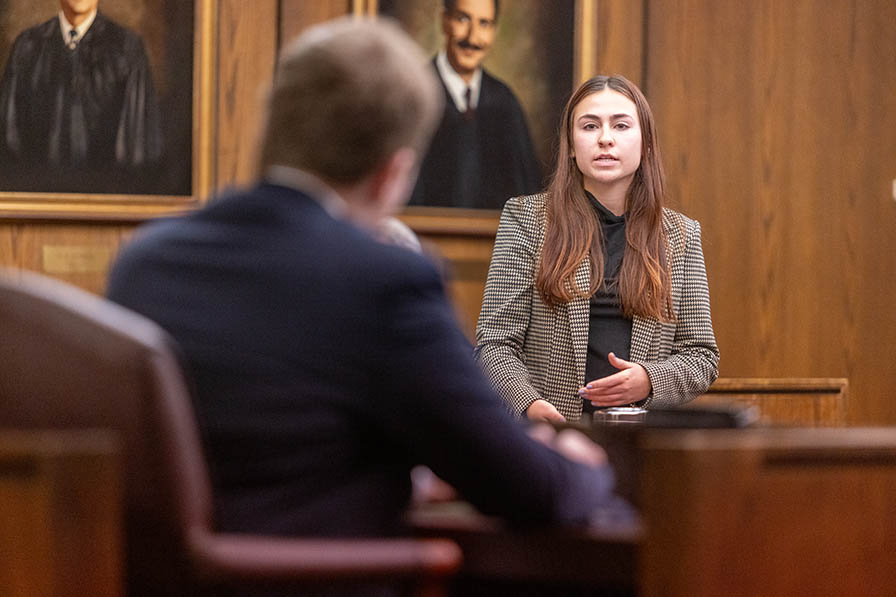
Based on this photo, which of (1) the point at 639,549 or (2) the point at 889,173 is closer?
(1) the point at 639,549

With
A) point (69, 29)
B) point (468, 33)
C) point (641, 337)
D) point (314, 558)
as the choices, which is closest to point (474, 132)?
point (468, 33)

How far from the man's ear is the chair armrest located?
0.48 metres

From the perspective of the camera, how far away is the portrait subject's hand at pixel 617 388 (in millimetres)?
3564

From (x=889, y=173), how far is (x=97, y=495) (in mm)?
4667

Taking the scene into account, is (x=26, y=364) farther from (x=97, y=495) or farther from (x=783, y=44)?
(x=783, y=44)

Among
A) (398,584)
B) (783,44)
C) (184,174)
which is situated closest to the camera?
(398,584)

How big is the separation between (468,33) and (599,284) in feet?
4.73

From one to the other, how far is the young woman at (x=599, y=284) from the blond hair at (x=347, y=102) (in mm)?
2033

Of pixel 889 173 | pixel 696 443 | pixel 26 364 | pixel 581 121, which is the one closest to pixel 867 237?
pixel 889 173

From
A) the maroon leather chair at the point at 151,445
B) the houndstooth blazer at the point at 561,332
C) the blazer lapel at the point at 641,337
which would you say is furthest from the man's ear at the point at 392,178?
the blazer lapel at the point at 641,337

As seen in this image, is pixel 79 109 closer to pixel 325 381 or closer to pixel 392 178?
pixel 392 178

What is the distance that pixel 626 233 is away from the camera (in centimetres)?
386

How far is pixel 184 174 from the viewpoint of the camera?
4.38 metres

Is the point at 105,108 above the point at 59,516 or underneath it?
above
